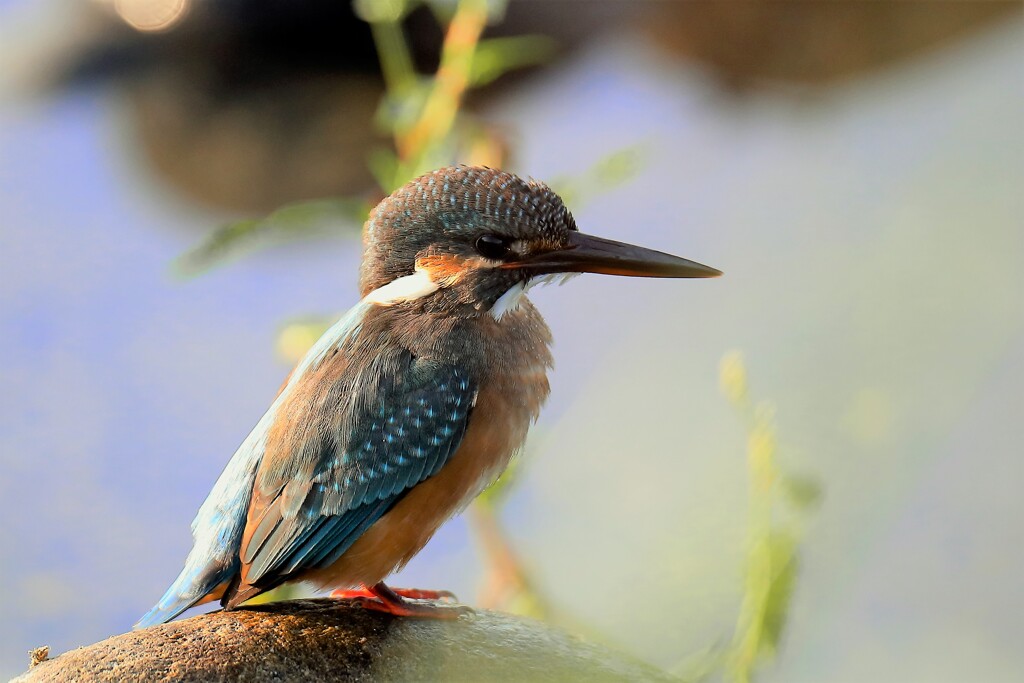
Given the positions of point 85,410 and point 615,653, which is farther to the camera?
point 85,410

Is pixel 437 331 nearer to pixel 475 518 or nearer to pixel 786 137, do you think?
pixel 475 518

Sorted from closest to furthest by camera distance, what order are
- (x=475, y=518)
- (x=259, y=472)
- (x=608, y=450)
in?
(x=259, y=472), (x=608, y=450), (x=475, y=518)

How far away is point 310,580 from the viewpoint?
202 centimetres

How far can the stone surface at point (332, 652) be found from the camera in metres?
1.79

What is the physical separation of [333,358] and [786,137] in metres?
4.97

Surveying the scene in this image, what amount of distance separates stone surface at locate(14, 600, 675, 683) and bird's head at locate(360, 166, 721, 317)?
63 centimetres

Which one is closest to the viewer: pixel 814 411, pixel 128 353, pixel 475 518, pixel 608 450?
pixel 814 411

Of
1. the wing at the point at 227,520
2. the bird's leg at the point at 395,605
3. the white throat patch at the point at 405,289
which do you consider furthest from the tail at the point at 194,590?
the white throat patch at the point at 405,289

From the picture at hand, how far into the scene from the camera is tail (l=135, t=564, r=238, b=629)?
1971mm

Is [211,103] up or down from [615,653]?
up

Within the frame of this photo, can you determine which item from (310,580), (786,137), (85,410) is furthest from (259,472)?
(786,137)

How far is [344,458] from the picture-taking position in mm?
1944

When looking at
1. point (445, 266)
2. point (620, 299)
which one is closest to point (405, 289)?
point (445, 266)

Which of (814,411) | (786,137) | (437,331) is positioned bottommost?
(814,411)
